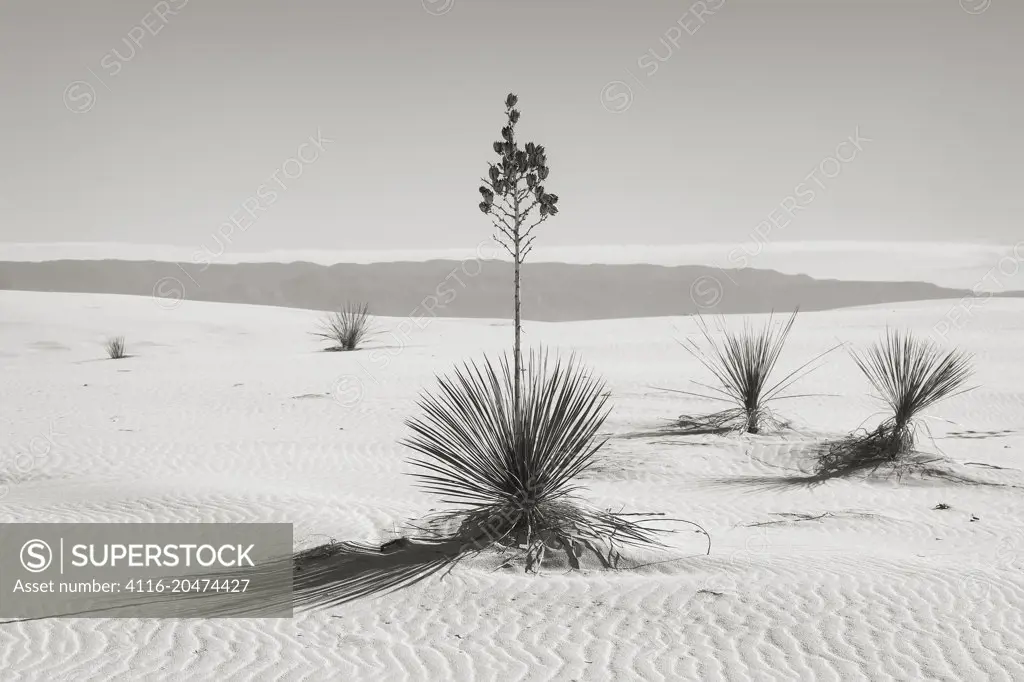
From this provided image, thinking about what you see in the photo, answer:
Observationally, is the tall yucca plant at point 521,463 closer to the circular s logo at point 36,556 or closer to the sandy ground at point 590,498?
the sandy ground at point 590,498

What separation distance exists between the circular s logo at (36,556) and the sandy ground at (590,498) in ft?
3.26

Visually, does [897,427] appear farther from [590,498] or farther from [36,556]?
[36,556]

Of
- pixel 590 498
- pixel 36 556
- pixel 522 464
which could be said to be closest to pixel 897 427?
pixel 590 498

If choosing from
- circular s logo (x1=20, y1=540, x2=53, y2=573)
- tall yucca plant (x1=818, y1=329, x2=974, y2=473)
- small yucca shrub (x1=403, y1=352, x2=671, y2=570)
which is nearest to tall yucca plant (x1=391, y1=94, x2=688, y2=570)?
small yucca shrub (x1=403, y1=352, x2=671, y2=570)

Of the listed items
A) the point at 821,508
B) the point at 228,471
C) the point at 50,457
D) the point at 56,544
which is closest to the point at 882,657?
the point at 821,508

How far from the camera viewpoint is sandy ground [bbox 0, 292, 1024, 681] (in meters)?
4.48

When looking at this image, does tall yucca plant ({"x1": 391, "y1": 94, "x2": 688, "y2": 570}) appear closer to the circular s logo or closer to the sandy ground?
the sandy ground

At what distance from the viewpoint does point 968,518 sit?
27.5 ft

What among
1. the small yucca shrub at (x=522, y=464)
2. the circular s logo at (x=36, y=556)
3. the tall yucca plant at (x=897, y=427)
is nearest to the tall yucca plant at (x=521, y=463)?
the small yucca shrub at (x=522, y=464)

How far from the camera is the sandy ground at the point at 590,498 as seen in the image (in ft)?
14.7

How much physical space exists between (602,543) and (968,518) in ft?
14.0

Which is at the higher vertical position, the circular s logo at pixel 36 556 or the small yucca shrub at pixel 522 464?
the small yucca shrub at pixel 522 464

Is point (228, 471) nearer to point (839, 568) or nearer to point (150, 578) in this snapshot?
point (150, 578)

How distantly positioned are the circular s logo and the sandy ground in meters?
0.99
